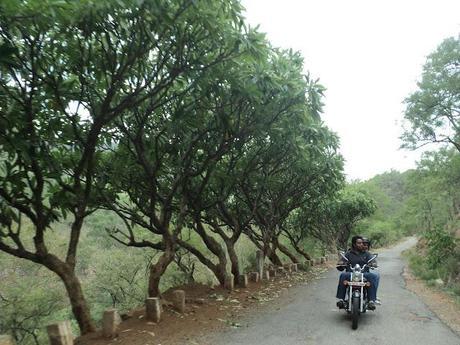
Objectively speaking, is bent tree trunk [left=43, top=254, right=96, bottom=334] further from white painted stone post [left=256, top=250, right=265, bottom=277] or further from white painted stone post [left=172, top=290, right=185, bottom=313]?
white painted stone post [left=256, top=250, right=265, bottom=277]

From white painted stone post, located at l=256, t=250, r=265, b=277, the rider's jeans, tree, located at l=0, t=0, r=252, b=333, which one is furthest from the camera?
white painted stone post, located at l=256, t=250, r=265, b=277

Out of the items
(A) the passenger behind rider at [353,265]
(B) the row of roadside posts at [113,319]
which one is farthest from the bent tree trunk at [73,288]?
(A) the passenger behind rider at [353,265]

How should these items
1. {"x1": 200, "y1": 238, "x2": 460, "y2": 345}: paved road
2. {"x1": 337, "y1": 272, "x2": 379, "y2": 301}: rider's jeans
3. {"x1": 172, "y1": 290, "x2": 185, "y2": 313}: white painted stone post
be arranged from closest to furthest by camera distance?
1. {"x1": 200, "y1": 238, "x2": 460, "y2": 345}: paved road
2. {"x1": 337, "y1": 272, "x2": 379, "y2": 301}: rider's jeans
3. {"x1": 172, "y1": 290, "x2": 185, "y2": 313}: white painted stone post

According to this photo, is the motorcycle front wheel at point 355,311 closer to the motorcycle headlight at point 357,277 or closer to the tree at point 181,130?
the motorcycle headlight at point 357,277

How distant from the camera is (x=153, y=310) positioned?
7484 mm

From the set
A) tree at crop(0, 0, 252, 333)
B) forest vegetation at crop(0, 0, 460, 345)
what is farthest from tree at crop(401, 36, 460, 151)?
tree at crop(0, 0, 252, 333)

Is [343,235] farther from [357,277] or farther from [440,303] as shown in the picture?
[357,277]

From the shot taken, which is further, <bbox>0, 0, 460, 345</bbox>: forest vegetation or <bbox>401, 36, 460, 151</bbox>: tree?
<bbox>401, 36, 460, 151</bbox>: tree

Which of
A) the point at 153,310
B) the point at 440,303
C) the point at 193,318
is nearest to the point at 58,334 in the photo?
the point at 153,310

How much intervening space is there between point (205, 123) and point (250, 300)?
4680 mm

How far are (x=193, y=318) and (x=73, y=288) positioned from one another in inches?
98.0

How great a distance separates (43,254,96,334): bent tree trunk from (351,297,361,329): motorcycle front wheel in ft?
14.4

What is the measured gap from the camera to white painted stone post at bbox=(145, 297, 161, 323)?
7457 millimetres

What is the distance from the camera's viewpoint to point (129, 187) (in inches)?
409
